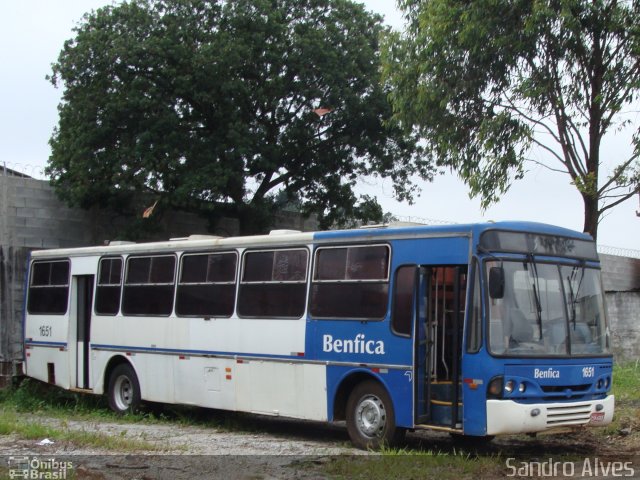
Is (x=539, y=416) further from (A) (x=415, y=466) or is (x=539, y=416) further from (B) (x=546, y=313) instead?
(A) (x=415, y=466)

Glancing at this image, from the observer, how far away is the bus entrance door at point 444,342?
412 inches

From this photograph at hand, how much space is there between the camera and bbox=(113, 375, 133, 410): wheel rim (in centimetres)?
1565

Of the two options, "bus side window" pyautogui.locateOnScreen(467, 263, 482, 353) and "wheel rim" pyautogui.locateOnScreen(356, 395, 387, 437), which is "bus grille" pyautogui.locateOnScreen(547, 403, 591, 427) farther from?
"wheel rim" pyautogui.locateOnScreen(356, 395, 387, 437)

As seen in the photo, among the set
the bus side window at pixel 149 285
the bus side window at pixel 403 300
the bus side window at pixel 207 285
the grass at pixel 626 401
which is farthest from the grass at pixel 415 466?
the bus side window at pixel 149 285

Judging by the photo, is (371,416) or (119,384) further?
(119,384)

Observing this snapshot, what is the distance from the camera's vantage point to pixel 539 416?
1004 centimetres

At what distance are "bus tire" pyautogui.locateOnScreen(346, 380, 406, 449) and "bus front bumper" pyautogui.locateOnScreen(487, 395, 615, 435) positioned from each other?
4.98 feet

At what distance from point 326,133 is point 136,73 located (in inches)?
220

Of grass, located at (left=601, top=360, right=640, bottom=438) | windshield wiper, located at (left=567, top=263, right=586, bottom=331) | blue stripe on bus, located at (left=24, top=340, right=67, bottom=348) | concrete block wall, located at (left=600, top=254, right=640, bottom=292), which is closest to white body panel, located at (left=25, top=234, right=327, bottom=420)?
blue stripe on bus, located at (left=24, top=340, right=67, bottom=348)

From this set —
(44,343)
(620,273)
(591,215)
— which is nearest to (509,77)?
(591,215)

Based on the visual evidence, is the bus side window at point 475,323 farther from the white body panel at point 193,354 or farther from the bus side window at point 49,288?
the bus side window at point 49,288

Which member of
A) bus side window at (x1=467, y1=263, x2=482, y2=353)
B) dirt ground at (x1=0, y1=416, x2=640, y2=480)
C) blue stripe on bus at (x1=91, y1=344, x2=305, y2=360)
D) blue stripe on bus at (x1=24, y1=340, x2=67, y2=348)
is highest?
bus side window at (x1=467, y1=263, x2=482, y2=353)

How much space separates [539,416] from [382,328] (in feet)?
7.35

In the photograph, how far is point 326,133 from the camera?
2444cm
